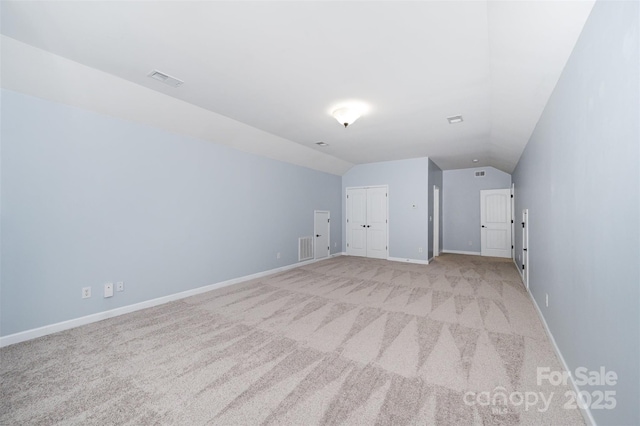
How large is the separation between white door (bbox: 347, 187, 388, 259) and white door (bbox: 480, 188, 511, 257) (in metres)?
3.29

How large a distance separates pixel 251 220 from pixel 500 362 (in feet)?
14.5

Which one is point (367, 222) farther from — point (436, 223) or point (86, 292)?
point (86, 292)

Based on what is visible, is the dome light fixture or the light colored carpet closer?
the light colored carpet

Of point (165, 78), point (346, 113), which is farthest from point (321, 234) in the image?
point (165, 78)

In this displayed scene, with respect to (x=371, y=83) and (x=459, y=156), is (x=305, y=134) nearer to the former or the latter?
(x=371, y=83)

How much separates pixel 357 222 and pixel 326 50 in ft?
19.7

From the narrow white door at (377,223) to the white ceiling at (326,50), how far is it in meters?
3.73

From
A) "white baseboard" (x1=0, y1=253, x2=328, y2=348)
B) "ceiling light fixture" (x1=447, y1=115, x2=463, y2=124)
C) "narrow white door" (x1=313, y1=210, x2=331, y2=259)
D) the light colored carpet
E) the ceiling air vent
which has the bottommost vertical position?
the light colored carpet

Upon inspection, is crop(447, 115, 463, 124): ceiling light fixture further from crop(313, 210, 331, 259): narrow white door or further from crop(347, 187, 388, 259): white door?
crop(313, 210, 331, 259): narrow white door

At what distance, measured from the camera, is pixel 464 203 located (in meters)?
8.34

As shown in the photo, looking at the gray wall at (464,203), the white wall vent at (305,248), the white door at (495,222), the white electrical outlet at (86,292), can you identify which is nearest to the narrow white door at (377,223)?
the white wall vent at (305,248)

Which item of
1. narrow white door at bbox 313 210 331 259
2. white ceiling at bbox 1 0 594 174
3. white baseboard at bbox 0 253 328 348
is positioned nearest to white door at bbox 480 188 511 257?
white ceiling at bbox 1 0 594 174

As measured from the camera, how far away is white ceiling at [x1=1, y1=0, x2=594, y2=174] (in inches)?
73.8

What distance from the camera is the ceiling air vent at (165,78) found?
9.06 feet
